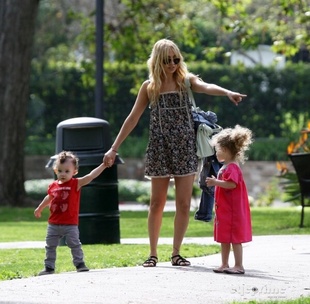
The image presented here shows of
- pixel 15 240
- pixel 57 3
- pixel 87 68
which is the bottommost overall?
pixel 15 240

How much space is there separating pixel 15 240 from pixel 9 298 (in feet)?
21.9

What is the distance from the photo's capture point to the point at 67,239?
32.0ft

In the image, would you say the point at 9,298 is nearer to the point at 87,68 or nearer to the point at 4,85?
the point at 4,85

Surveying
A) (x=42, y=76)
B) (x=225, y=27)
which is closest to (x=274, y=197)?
(x=225, y=27)

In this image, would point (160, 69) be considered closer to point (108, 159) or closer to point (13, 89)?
point (108, 159)

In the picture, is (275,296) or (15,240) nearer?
(275,296)

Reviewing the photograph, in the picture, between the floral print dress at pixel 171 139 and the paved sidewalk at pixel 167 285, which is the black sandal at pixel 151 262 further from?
the floral print dress at pixel 171 139

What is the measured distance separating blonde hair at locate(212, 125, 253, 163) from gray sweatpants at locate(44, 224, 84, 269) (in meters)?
1.40

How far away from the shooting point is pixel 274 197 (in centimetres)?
2538

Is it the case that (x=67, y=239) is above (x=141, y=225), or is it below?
above

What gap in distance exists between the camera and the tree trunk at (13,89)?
21.7 m

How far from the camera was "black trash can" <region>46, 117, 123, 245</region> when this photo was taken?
505 inches

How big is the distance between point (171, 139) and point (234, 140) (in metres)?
0.74

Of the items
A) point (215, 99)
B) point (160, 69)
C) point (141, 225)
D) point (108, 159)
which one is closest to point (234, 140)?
point (160, 69)
